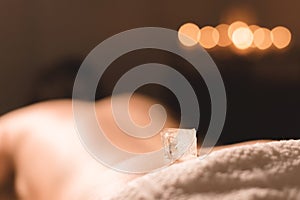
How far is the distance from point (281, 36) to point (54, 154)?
1177mm

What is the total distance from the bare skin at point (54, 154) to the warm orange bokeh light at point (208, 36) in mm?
885

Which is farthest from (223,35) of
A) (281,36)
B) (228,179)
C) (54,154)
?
(228,179)

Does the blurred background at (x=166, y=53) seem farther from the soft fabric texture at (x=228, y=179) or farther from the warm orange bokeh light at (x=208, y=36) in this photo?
the soft fabric texture at (x=228, y=179)

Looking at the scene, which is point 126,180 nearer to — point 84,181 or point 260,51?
point 84,181

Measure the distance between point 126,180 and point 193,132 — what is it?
0.08 meters

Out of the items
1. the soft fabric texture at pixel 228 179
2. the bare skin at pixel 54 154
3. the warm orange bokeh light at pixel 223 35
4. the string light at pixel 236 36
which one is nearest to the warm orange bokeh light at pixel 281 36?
the string light at pixel 236 36

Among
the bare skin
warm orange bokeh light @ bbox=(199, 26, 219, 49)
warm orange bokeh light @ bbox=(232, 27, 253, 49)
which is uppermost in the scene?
warm orange bokeh light @ bbox=(199, 26, 219, 49)

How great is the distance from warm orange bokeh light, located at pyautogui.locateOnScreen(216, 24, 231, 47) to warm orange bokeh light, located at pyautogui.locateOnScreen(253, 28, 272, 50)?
0.26 ft

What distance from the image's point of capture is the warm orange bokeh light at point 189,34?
1.67m

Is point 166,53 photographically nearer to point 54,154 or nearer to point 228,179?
point 54,154

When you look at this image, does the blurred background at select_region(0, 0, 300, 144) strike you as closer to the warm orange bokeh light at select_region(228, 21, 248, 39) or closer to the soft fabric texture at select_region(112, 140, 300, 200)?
the warm orange bokeh light at select_region(228, 21, 248, 39)

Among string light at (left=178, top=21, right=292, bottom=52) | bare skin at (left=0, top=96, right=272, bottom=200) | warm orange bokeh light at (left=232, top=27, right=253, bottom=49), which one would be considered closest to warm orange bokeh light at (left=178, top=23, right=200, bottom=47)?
string light at (left=178, top=21, right=292, bottom=52)

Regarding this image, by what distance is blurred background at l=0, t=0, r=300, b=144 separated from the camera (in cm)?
168

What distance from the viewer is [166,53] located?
1.70 metres
